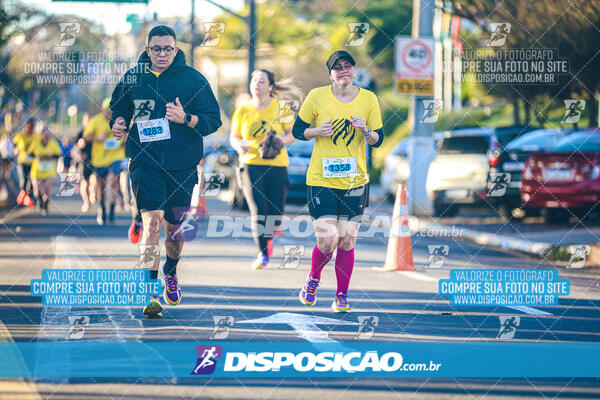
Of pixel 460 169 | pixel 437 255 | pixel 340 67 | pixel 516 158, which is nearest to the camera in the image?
pixel 340 67

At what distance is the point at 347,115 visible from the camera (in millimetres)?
8352

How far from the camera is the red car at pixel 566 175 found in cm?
1711

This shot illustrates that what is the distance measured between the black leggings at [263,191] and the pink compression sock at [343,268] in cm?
276

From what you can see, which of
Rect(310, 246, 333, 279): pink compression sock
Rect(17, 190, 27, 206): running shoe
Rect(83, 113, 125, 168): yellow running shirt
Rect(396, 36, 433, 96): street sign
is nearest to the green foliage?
Rect(17, 190, 27, 206): running shoe


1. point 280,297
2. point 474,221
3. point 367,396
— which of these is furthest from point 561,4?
point 367,396

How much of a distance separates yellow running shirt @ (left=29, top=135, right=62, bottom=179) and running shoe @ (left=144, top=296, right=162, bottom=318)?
522 inches

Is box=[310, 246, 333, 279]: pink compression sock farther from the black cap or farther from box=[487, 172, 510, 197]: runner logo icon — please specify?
box=[487, 172, 510, 197]: runner logo icon

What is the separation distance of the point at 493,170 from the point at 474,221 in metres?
1.39

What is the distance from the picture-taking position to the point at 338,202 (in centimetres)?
855

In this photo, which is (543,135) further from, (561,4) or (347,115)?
(347,115)

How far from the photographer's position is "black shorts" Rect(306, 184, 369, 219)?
8508mm

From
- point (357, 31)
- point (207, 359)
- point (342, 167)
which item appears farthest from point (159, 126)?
point (357, 31)

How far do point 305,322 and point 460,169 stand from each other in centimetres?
1244

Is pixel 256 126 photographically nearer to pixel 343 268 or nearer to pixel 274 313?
pixel 343 268
